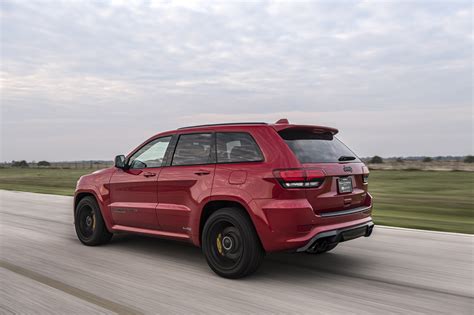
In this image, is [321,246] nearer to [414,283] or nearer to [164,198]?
[414,283]

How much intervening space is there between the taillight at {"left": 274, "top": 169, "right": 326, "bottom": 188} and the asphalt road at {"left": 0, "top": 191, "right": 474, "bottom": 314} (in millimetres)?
1073

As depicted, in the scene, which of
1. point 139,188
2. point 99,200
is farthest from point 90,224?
point 139,188

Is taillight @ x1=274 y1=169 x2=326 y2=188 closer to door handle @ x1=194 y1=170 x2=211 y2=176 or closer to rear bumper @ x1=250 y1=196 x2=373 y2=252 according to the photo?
rear bumper @ x1=250 y1=196 x2=373 y2=252

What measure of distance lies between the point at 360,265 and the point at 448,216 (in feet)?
19.8

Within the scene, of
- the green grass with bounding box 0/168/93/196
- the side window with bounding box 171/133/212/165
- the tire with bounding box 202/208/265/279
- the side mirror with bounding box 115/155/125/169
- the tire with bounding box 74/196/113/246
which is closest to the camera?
the tire with bounding box 202/208/265/279

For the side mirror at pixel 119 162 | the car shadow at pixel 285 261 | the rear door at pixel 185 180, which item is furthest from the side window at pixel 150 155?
the car shadow at pixel 285 261

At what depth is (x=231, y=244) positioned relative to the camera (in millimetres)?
5293

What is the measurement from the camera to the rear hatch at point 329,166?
5.07 metres

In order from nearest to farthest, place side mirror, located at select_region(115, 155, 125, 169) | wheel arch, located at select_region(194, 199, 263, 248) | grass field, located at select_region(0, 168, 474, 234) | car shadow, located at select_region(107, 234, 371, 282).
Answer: wheel arch, located at select_region(194, 199, 263, 248) < car shadow, located at select_region(107, 234, 371, 282) < side mirror, located at select_region(115, 155, 125, 169) < grass field, located at select_region(0, 168, 474, 234)

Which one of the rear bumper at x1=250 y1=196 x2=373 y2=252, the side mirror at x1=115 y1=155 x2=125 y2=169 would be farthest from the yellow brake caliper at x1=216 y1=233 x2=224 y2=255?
the side mirror at x1=115 y1=155 x2=125 y2=169

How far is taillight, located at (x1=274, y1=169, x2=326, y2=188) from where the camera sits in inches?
193

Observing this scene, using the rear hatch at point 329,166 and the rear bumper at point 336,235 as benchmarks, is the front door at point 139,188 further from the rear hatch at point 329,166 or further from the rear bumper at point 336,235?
the rear bumper at point 336,235

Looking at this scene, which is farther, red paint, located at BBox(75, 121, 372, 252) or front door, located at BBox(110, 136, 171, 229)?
front door, located at BBox(110, 136, 171, 229)

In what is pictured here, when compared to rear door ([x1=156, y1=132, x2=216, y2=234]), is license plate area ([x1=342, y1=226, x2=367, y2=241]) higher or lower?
lower
